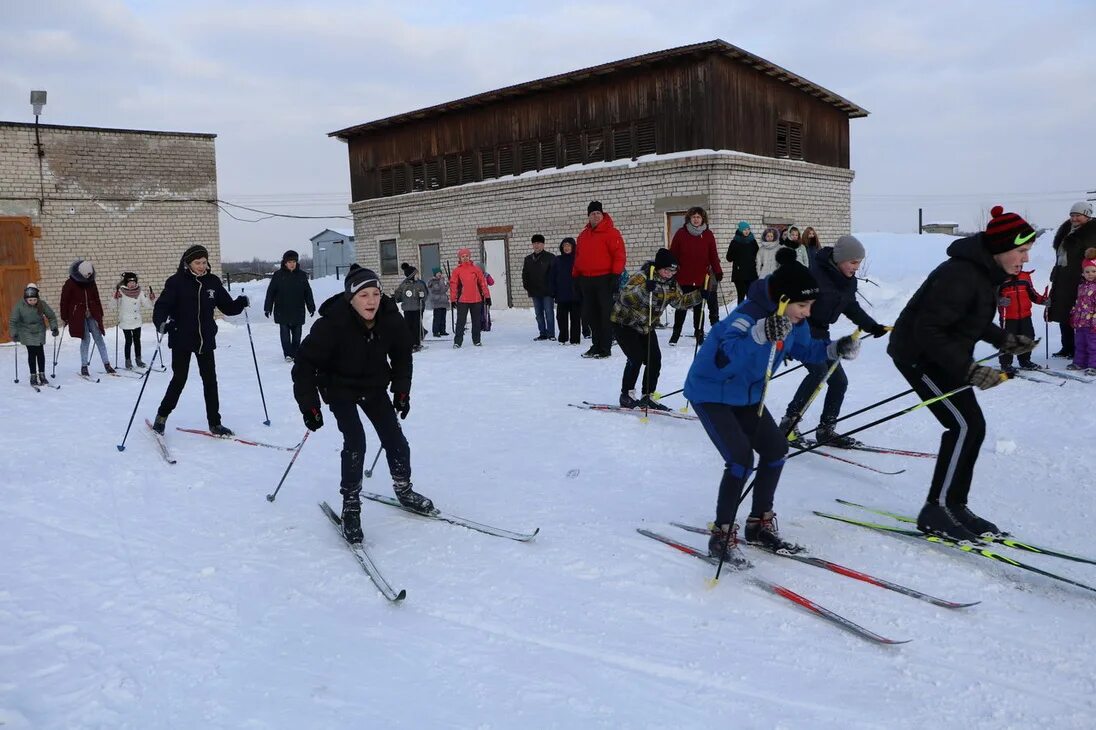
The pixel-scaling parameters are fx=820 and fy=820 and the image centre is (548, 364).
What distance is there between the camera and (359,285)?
15.3 ft

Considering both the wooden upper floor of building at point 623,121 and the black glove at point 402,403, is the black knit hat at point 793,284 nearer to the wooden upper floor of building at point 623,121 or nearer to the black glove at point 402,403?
the black glove at point 402,403

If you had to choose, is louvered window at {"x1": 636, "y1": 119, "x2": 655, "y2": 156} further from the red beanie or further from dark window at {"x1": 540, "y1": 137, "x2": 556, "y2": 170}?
the red beanie

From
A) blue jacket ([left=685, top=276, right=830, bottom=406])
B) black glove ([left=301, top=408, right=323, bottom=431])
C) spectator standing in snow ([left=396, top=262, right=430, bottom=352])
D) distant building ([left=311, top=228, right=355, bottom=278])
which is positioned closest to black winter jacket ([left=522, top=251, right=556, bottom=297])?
spectator standing in snow ([left=396, top=262, right=430, bottom=352])

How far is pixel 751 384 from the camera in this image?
4160 millimetres

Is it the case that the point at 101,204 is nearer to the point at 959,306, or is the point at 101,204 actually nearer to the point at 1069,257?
the point at 1069,257

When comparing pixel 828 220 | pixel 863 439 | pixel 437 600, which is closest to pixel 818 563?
pixel 437 600

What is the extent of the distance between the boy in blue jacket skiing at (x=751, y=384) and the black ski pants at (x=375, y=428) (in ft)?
6.15

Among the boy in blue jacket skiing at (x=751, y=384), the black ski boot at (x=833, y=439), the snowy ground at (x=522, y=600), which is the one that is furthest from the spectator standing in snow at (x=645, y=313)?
the boy in blue jacket skiing at (x=751, y=384)

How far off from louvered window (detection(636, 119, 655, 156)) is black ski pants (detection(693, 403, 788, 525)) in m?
16.2

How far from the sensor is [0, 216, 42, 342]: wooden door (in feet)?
61.3

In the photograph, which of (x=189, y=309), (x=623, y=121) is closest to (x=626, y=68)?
(x=623, y=121)

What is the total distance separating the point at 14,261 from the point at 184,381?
47.2ft

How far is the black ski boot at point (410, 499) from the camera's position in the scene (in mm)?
5253

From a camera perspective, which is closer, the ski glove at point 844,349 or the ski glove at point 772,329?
the ski glove at point 772,329
